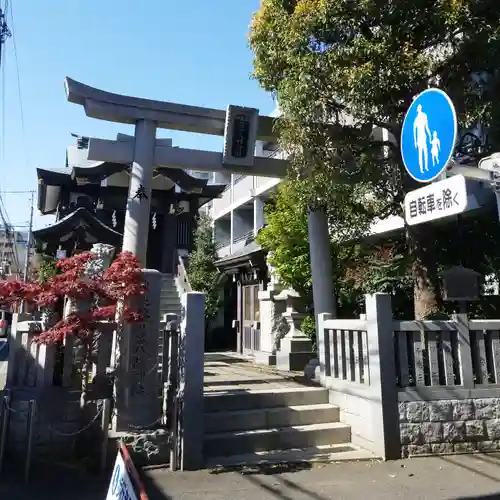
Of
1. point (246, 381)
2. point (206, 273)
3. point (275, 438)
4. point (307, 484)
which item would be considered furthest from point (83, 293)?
point (206, 273)

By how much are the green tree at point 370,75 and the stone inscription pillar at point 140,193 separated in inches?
104

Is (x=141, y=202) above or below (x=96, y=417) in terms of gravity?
above

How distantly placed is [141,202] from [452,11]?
6402 mm

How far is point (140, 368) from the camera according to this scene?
690cm

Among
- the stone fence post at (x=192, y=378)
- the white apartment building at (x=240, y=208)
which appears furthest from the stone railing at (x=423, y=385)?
the white apartment building at (x=240, y=208)

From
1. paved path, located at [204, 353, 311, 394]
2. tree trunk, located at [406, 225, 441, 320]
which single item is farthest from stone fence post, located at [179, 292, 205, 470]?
tree trunk, located at [406, 225, 441, 320]

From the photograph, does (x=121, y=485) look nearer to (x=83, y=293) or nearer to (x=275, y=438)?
(x=83, y=293)

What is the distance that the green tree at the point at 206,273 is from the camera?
2178cm

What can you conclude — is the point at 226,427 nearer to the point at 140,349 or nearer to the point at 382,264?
the point at 140,349

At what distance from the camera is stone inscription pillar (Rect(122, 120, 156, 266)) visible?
9203 millimetres

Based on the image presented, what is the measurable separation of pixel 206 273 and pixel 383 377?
Answer: 15.8 m

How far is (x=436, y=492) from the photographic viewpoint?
5.59m

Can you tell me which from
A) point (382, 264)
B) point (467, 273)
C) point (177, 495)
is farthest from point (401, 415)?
point (382, 264)

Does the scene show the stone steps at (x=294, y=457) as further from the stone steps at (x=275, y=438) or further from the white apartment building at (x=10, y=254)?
the white apartment building at (x=10, y=254)
